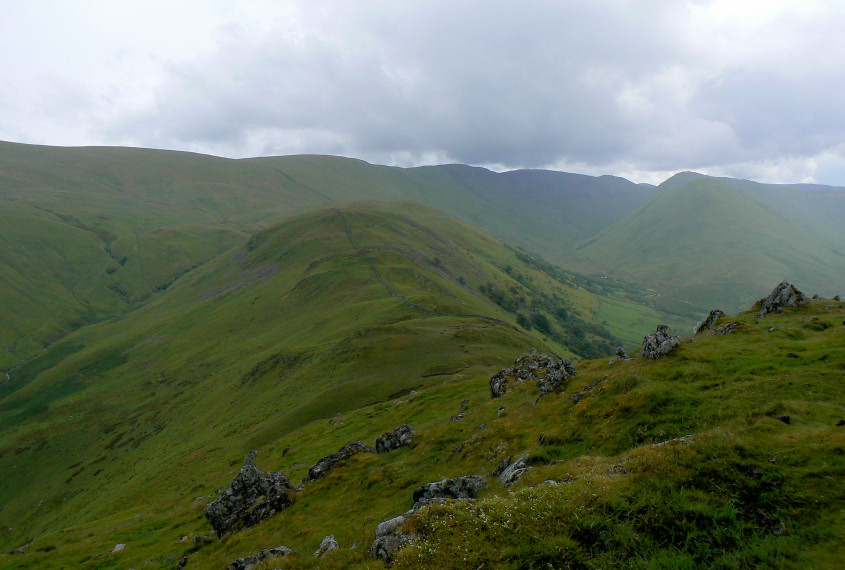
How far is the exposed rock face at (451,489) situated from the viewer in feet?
61.6

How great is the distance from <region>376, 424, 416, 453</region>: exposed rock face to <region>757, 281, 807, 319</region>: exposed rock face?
29.2 m

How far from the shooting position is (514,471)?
1986cm

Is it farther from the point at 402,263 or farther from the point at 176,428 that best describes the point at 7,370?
the point at 402,263

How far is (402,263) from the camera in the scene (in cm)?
16325

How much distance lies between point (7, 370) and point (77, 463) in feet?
403

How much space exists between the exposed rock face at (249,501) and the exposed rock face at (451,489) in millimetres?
15729

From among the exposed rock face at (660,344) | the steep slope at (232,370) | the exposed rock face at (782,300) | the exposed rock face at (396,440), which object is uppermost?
the exposed rock face at (782,300)

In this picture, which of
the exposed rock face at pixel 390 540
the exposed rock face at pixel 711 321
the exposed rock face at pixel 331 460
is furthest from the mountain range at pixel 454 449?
the exposed rock face at pixel 711 321

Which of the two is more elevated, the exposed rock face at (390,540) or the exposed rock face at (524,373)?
the exposed rock face at (390,540)

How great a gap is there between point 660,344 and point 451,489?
53.6 ft

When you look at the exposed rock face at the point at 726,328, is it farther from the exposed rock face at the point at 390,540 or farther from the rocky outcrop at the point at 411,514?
the exposed rock face at the point at 390,540

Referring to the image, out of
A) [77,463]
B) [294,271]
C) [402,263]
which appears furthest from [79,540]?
[294,271]

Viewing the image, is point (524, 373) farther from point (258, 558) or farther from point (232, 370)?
point (232, 370)

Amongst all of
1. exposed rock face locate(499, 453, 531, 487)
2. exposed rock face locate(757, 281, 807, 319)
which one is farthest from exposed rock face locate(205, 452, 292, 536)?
exposed rock face locate(757, 281, 807, 319)
